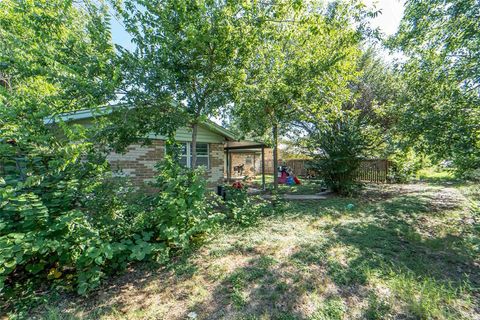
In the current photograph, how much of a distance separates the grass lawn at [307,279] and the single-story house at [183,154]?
12.2 feet

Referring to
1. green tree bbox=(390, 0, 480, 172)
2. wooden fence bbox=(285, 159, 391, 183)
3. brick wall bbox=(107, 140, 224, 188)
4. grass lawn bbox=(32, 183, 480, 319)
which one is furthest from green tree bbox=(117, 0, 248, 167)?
wooden fence bbox=(285, 159, 391, 183)

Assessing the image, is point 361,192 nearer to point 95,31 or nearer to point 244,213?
point 244,213

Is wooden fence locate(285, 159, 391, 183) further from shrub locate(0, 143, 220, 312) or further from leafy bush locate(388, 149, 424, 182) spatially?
shrub locate(0, 143, 220, 312)

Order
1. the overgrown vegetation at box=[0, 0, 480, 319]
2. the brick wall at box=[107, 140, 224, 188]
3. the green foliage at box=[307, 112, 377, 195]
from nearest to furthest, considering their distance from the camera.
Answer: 1. the overgrown vegetation at box=[0, 0, 480, 319]
2. the brick wall at box=[107, 140, 224, 188]
3. the green foliage at box=[307, 112, 377, 195]

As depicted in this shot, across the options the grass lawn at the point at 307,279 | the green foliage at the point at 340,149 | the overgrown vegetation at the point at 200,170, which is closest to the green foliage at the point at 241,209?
the overgrown vegetation at the point at 200,170

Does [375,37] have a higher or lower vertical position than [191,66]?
higher

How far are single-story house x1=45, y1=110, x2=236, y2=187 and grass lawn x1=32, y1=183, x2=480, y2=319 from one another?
372 cm

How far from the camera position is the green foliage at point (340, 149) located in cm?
881

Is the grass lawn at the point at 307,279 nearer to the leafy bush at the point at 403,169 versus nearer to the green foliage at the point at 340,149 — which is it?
the green foliage at the point at 340,149

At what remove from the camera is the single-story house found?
711 centimetres

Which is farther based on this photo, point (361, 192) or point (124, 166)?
point (361, 192)

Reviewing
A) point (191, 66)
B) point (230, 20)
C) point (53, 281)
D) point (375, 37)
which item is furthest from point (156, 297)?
point (375, 37)

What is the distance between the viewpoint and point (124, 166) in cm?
714

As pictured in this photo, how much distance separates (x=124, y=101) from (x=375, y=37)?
5159 millimetres
